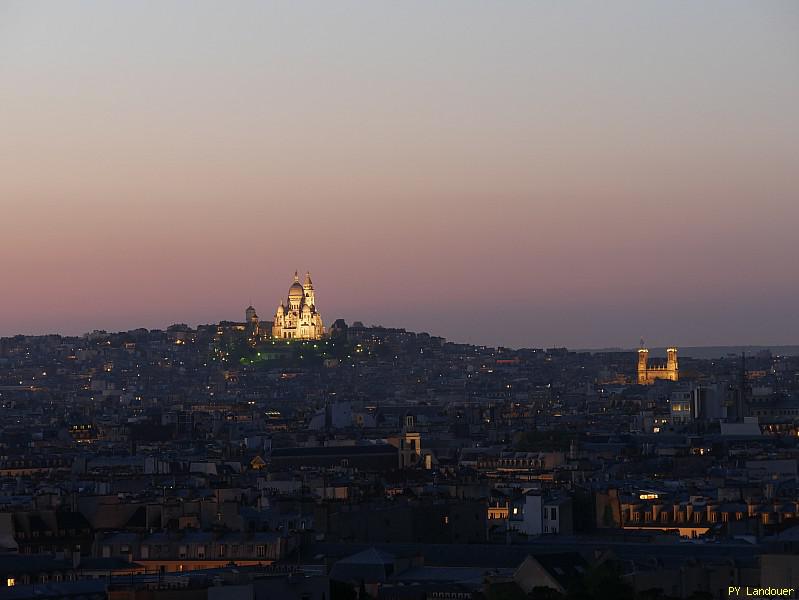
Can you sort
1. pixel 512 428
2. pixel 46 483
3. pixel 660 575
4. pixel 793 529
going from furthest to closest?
1. pixel 512 428
2. pixel 46 483
3. pixel 793 529
4. pixel 660 575

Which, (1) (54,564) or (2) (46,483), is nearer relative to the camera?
(1) (54,564)

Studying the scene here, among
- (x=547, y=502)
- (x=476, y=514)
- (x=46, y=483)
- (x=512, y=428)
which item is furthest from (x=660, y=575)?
(x=512, y=428)

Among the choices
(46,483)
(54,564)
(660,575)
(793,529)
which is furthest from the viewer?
(46,483)

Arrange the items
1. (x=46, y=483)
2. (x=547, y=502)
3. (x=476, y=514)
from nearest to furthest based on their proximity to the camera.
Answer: (x=476, y=514) → (x=547, y=502) → (x=46, y=483)

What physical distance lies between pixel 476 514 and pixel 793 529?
7275 mm

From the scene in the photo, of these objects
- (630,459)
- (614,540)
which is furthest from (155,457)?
(614,540)

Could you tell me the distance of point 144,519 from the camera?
58.2 m

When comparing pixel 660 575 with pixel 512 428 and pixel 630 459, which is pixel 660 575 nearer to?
pixel 630 459

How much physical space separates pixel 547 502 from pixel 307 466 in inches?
1514

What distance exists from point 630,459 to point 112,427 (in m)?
61.9

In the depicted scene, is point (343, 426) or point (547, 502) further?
point (343, 426)

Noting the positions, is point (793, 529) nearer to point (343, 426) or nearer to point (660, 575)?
point (660, 575)

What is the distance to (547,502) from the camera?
207 feet

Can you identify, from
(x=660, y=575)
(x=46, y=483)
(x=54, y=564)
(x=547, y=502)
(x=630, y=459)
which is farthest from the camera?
(x=630, y=459)
